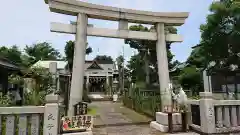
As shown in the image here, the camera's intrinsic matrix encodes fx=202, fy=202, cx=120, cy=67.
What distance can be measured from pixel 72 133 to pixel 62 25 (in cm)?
412

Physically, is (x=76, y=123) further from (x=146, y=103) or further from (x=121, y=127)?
(x=146, y=103)

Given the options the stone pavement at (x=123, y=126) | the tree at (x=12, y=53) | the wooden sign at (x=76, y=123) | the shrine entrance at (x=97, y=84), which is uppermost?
the tree at (x=12, y=53)

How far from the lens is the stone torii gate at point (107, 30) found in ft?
24.8

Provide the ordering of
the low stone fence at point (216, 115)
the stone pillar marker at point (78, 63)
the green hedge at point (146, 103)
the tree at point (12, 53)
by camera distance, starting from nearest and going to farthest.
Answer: the low stone fence at point (216, 115)
the stone pillar marker at point (78, 63)
the green hedge at point (146, 103)
the tree at point (12, 53)

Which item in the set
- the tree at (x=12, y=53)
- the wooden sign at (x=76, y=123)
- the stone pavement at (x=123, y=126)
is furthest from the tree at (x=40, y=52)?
the wooden sign at (x=76, y=123)

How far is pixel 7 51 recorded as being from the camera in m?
31.2

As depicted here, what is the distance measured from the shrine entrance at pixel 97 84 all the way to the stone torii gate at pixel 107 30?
879 inches

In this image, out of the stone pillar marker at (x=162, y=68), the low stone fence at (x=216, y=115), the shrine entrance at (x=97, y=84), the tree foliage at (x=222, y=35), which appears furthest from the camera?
A: the shrine entrance at (x=97, y=84)

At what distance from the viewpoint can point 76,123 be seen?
5.87 metres

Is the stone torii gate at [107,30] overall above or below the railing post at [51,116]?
above

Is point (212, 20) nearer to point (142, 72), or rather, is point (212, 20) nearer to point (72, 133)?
point (72, 133)

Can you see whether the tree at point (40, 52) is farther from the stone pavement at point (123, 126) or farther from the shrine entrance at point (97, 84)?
the stone pavement at point (123, 126)

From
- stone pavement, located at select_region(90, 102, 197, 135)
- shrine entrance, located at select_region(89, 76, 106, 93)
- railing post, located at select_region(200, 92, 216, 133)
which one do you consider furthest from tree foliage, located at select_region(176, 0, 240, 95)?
shrine entrance, located at select_region(89, 76, 106, 93)

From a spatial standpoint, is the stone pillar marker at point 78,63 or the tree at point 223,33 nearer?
the stone pillar marker at point 78,63
